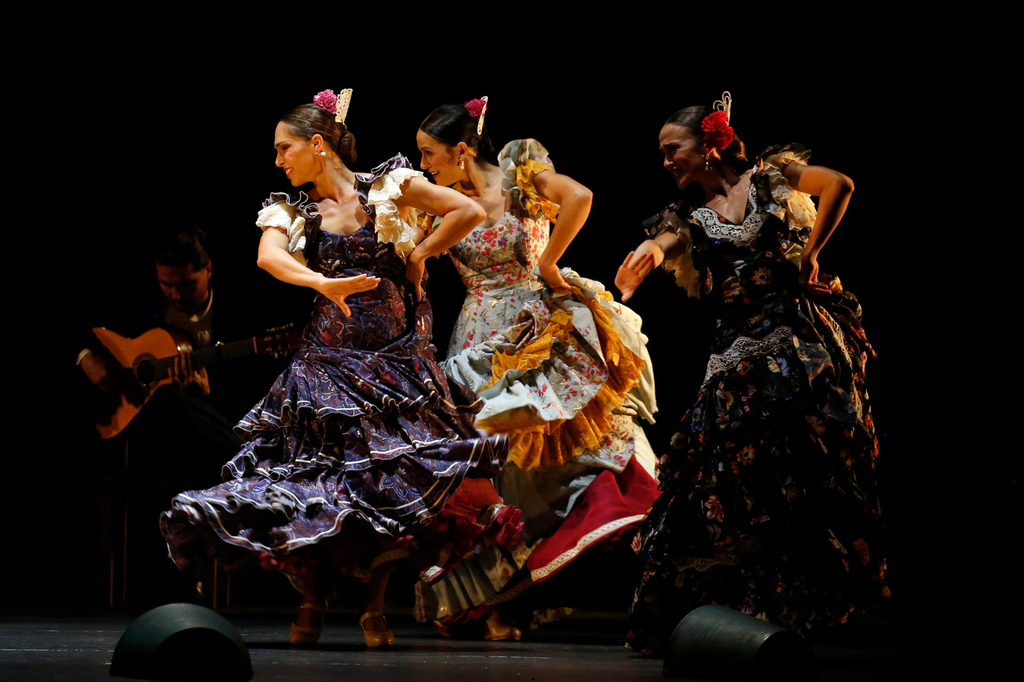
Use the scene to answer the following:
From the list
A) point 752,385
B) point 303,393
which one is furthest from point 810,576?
point 303,393

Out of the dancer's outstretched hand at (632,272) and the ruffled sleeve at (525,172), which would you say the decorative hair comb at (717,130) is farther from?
the ruffled sleeve at (525,172)

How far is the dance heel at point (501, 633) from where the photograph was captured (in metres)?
3.63

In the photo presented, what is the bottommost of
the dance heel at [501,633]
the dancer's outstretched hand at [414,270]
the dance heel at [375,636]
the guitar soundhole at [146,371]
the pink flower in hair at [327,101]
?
the dance heel at [501,633]

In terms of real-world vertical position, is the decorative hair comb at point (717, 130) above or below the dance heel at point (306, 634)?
above

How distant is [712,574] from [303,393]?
1185 millimetres

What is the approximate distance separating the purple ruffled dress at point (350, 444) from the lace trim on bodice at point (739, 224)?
829mm

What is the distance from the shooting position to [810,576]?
284 centimetres

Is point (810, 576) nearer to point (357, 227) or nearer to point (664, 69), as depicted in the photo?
point (357, 227)

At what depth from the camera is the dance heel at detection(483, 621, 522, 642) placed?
363 centimetres

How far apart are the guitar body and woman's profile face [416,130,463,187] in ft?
5.02

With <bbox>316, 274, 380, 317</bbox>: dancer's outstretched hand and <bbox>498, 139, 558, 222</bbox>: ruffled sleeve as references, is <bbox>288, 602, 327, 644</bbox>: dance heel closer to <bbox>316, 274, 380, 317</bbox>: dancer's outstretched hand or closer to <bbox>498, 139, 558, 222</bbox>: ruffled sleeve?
<bbox>316, 274, 380, 317</bbox>: dancer's outstretched hand

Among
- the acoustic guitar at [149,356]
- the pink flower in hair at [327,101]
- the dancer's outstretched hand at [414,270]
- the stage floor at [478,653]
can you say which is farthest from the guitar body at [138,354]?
the dancer's outstretched hand at [414,270]

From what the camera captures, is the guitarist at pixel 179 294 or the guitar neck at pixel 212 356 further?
the guitarist at pixel 179 294

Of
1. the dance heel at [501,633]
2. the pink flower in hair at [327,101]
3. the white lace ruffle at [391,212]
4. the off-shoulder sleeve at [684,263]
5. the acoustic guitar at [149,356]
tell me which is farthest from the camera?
the acoustic guitar at [149,356]
